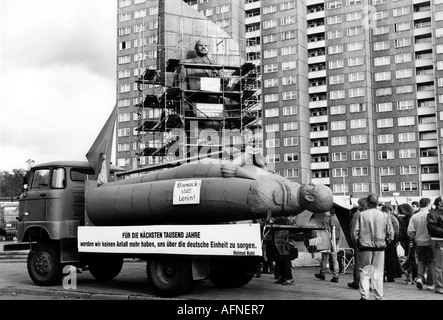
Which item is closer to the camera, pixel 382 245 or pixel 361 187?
pixel 382 245

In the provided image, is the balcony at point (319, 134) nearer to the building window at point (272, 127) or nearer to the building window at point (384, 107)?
the building window at point (272, 127)

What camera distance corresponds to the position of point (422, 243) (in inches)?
523

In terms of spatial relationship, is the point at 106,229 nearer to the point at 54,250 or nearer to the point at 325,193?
the point at 54,250

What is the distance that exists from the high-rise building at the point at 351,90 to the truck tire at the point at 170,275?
227 feet

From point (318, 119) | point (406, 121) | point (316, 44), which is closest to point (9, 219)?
point (318, 119)

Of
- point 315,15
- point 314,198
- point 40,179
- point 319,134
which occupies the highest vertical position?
point 315,15

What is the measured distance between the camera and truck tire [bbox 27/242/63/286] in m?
14.1

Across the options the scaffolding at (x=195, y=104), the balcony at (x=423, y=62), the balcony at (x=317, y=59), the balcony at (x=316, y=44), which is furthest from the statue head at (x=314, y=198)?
the balcony at (x=316, y=44)

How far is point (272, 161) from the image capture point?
8544 cm

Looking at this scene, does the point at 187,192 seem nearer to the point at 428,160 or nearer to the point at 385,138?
the point at 428,160

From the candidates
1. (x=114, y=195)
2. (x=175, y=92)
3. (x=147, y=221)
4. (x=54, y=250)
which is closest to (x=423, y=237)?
(x=147, y=221)

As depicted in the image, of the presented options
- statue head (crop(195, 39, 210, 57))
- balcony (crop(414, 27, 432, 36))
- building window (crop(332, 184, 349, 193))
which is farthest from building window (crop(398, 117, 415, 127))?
statue head (crop(195, 39, 210, 57))

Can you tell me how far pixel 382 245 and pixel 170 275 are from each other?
429cm

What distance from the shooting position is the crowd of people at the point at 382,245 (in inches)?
425
